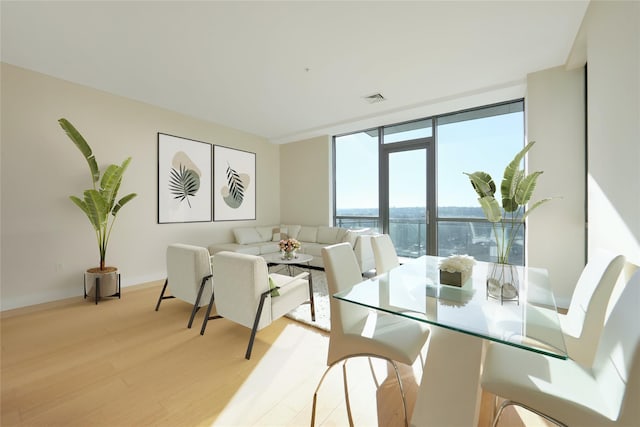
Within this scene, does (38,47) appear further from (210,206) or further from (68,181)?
(210,206)

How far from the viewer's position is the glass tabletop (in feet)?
3.34

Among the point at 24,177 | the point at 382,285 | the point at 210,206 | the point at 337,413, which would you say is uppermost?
the point at 24,177

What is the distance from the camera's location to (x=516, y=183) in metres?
1.67

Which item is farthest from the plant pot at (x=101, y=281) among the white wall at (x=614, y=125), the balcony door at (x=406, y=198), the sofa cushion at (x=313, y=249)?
the white wall at (x=614, y=125)

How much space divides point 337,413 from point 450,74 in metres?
3.83

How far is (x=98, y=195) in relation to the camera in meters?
3.16

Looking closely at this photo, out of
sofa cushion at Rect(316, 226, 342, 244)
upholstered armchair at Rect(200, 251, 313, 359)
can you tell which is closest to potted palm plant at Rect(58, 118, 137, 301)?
upholstered armchair at Rect(200, 251, 313, 359)

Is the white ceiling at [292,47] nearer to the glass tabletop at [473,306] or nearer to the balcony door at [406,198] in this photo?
the balcony door at [406,198]

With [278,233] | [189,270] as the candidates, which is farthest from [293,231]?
[189,270]

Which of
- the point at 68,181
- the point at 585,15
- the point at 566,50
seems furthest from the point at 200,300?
the point at 566,50

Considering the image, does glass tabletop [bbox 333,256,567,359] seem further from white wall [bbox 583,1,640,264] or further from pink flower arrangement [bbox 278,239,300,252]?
pink flower arrangement [bbox 278,239,300,252]

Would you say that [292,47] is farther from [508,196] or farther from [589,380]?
[589,380]

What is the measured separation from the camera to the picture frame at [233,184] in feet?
16.8

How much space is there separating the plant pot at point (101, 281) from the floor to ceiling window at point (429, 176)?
4179 millimetres
